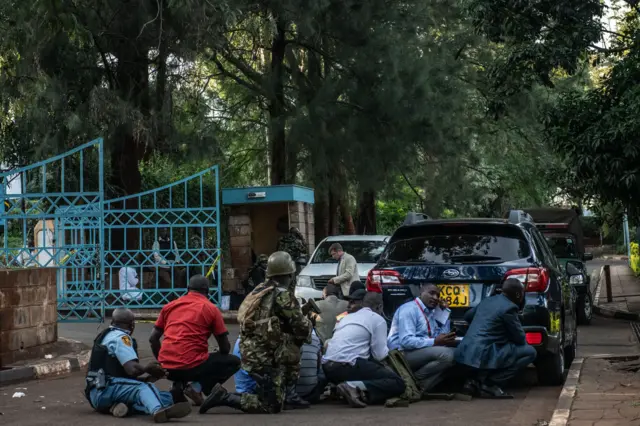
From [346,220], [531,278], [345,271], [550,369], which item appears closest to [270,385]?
[531,278]

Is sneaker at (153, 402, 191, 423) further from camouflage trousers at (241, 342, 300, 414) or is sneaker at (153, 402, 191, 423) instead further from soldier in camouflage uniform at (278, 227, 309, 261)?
soldier in camouflage uniform at (278, 227, 309, 261)

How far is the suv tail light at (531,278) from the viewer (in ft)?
35.1

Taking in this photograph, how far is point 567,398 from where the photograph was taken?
9.58m

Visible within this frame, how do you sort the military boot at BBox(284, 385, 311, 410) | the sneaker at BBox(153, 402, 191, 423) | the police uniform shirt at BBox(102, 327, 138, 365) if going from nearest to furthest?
the sneaker at BBox(153, 402, 191, 423) → the police uniform shirt at BBox(102, 327, 138, 365) → the military boot at BBox(284, 385, 311, 410)

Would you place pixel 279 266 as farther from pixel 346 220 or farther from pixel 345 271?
pixel 346 220

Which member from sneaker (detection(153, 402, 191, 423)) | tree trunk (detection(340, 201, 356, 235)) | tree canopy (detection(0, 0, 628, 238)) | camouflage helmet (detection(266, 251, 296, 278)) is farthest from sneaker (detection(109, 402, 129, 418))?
tree trunk (detection(340, 201, 356, 235))

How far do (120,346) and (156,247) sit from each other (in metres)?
12.0

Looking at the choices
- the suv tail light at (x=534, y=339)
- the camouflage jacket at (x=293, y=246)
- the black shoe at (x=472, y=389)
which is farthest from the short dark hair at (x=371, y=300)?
the camouflage jacket at (x=293, y=246)

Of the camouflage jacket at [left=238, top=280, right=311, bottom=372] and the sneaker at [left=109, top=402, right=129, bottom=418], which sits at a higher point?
the camouflage jacket at [left=238, top=280, right=311, bottom=372]

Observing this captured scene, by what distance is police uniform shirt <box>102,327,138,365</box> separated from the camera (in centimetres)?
933

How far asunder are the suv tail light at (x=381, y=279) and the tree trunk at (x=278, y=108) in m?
14.2

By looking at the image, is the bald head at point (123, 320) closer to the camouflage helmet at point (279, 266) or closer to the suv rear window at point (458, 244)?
the camouflage helmet at point (279, 266)

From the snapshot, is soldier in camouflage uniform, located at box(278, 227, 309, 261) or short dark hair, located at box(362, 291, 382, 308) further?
soldier in camouflage uniform, located at box(278, 227, 309, 261)

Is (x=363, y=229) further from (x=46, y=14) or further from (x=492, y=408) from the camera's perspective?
(x=492, y=408)
